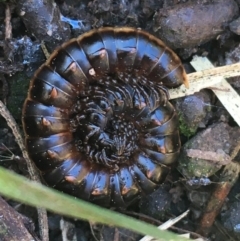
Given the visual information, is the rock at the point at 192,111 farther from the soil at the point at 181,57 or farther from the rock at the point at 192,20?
the rock at the point at 192,20

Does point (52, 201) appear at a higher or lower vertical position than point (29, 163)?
higher

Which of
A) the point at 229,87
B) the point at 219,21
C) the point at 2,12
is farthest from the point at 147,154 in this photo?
the point at 2,12

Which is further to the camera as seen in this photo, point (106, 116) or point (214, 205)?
point (214, 205)

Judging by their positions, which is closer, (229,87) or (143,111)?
(143,111)

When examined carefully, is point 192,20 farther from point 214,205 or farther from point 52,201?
point 52,201

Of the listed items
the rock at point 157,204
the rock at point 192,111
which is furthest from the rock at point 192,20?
the rock at point 157,204

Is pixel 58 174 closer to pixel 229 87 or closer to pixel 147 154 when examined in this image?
pixel 147 154

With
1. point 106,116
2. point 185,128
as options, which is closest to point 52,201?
point 106,116
